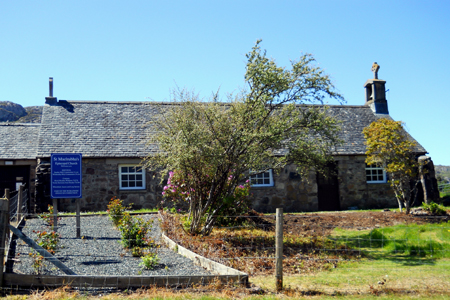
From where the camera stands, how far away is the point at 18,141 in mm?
20078

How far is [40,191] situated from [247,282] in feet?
41.4

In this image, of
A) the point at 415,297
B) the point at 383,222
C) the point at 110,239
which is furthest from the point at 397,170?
the point at 110,239

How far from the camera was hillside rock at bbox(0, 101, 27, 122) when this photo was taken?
182 ft

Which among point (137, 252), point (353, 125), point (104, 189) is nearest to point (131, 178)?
point (104, 189)

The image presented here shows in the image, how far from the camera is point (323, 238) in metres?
11.2

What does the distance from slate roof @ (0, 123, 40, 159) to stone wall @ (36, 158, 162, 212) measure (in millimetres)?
2702

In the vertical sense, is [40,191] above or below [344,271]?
above

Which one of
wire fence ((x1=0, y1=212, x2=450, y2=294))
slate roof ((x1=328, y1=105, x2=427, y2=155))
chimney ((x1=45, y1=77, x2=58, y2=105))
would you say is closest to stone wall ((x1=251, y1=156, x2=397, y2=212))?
slate roof ((x1=328, y1=105, x2=427, y2=155))

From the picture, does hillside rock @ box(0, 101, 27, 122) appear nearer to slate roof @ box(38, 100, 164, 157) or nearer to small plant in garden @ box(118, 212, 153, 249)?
slate roof @ box(38, 100, 164, 157)

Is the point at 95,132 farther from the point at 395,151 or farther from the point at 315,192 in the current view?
the point at 395,151

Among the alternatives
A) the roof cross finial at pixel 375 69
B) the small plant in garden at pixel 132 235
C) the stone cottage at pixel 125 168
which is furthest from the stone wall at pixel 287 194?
the small plant in garden at pixel 132 235

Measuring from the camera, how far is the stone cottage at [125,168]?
1745cm

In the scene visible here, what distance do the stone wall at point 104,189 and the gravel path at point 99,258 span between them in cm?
548

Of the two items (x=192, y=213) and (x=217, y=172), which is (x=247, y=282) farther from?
(x=192, y=213)
